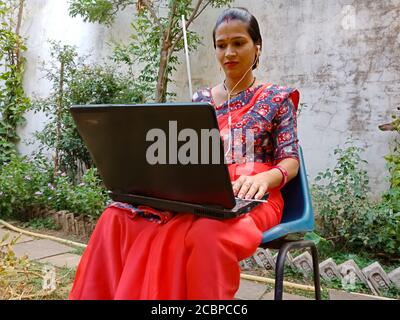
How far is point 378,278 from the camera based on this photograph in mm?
2055

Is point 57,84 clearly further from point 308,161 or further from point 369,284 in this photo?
point 369,284

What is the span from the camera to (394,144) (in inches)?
109

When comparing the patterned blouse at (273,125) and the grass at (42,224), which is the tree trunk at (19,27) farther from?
the patterned blouse at (273,125)

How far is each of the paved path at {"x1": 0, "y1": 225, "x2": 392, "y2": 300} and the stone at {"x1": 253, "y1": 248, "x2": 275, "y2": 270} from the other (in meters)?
0.25

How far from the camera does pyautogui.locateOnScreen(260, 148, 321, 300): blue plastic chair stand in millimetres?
1151

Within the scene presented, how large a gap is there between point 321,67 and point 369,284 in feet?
5.68

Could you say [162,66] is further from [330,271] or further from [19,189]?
[330,271]

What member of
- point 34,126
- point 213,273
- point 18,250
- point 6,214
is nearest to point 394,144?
point 213,273

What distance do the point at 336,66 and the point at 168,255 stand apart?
2.47 m

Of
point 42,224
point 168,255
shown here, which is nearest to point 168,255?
point 168,255

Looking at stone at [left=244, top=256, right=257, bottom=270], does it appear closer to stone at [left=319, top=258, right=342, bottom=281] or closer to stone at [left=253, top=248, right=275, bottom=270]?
stone at [left=253, top=248, right=275, bottom=270]

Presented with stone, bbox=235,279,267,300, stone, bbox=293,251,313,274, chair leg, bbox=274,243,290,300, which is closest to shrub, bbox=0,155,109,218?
stone, bbox=235,279,267,300

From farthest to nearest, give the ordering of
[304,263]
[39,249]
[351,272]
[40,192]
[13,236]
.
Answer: [40,192], [13,236], [39,249], [304,263], [351,272]

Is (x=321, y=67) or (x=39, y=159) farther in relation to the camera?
(x=39, y=159)
